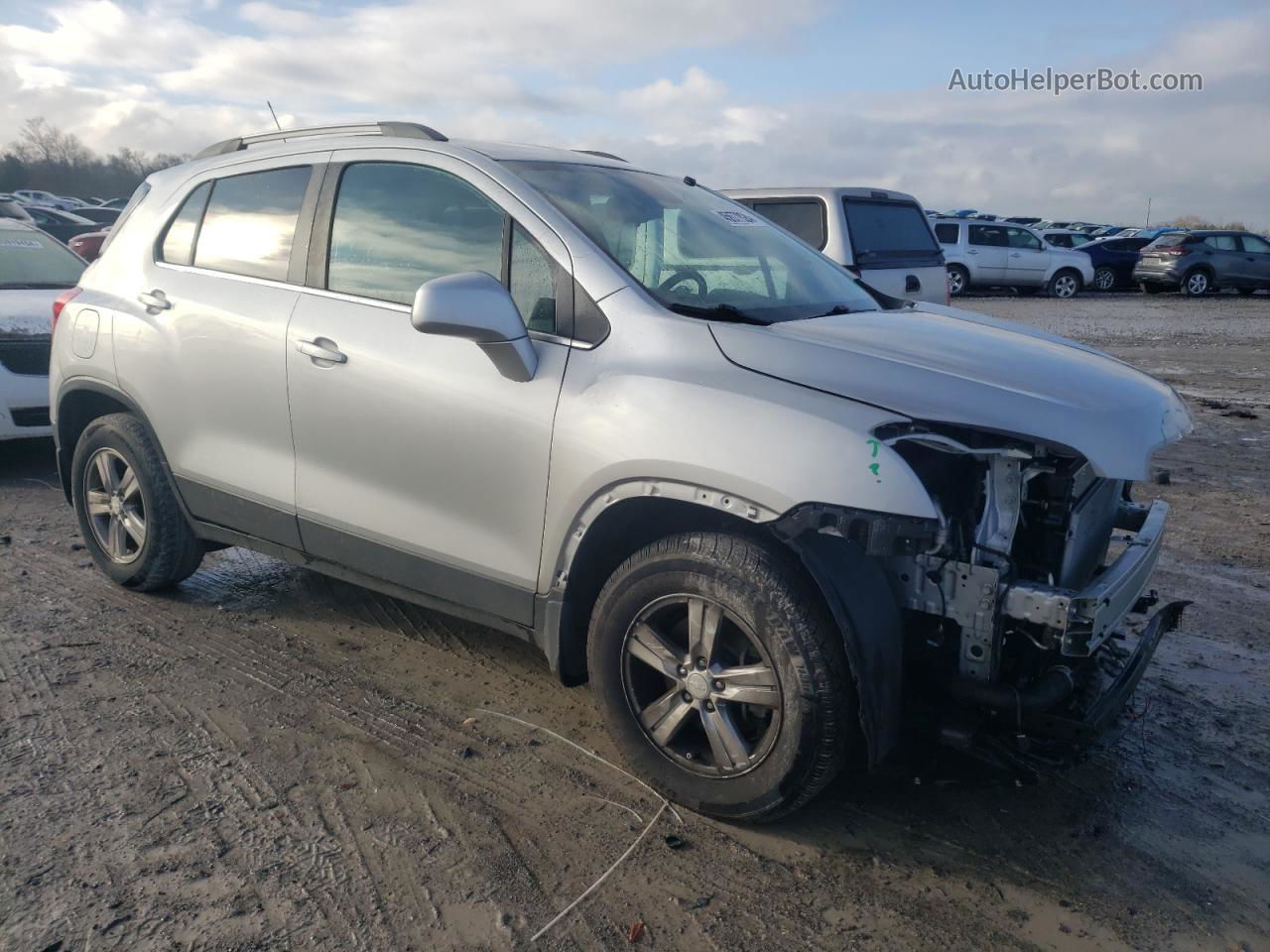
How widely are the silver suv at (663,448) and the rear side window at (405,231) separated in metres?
0.01

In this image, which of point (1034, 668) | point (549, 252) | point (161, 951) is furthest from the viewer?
point (549, 252)

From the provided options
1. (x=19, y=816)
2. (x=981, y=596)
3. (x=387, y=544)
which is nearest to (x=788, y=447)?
(x=981, y=596)

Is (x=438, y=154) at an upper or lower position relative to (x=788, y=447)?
upper

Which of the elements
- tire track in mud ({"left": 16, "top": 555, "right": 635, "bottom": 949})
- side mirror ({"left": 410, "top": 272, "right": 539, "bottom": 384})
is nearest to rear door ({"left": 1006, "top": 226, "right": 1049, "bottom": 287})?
tire track in mud ({"left": 16, "top": 555, "right": 635, "bottom": 949})

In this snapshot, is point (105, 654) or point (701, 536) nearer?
point (701, 536)

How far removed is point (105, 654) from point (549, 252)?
2522mm

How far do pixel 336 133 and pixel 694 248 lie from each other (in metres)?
1.57

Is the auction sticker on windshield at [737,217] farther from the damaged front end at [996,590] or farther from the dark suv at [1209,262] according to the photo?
the dark suv at [1209,262]

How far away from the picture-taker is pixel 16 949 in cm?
247

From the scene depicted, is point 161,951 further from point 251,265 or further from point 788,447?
point 251,265

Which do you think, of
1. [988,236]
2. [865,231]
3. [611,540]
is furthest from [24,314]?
[988,236]

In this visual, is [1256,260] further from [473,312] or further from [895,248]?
[473,312]

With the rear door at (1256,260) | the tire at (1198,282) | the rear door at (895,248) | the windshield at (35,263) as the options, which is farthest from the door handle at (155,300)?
the rear door at (1256,260)

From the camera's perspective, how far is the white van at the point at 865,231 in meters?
8.93
